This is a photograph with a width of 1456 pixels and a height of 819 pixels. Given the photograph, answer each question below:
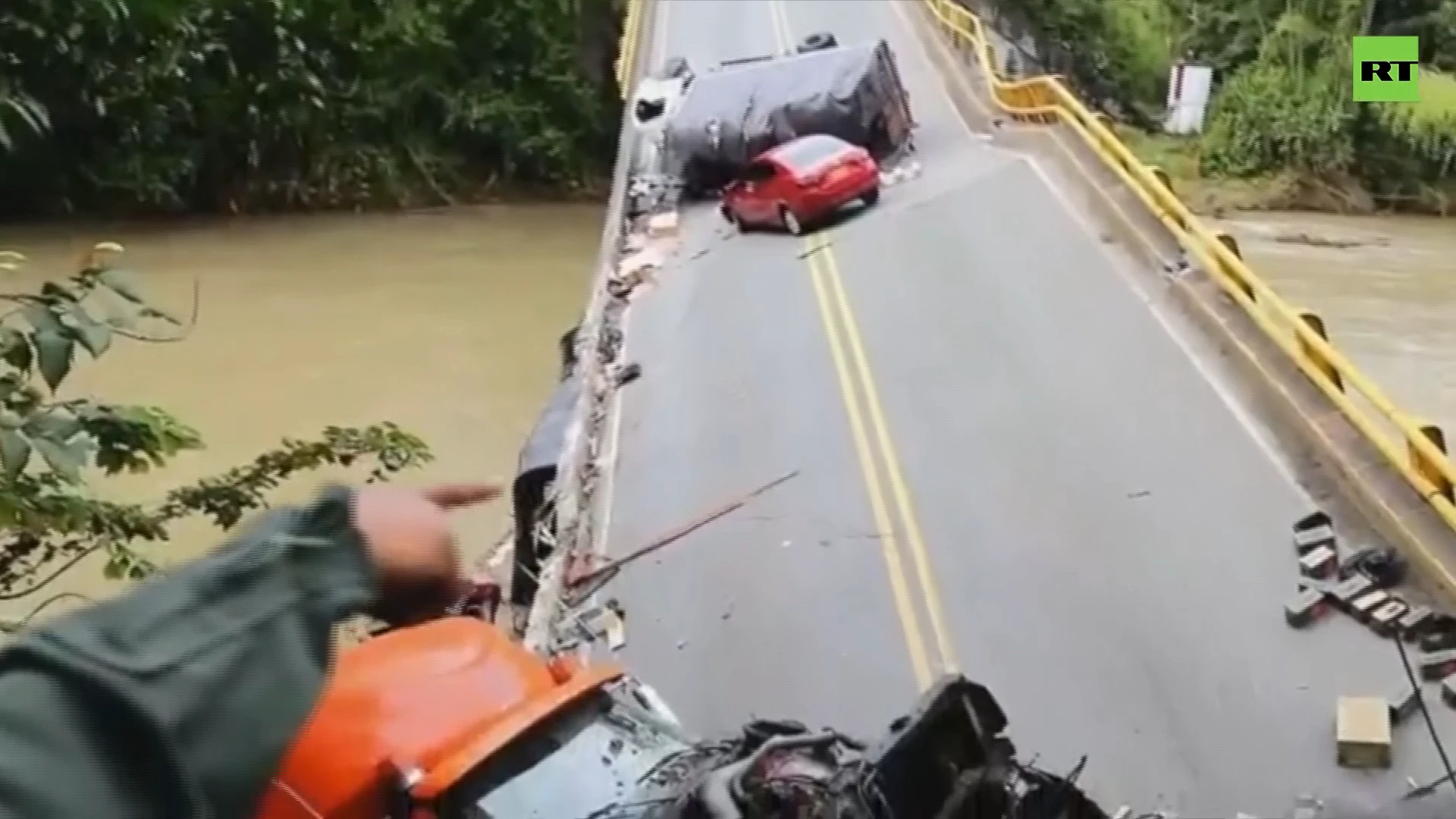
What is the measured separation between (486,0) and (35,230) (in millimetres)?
6104

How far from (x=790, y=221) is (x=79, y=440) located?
9805mm

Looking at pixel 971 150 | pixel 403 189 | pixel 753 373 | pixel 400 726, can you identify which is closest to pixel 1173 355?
pixel 753 373

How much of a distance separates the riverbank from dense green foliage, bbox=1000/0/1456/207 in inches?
3.5

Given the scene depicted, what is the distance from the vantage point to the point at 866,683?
6504 millimetres

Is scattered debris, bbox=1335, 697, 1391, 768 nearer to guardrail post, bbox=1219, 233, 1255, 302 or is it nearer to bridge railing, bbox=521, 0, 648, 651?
bridge railing, bbox=521, 0, 648, 651

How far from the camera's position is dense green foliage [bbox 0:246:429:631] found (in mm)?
3062

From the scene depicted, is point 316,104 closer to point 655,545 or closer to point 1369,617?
point 655,545

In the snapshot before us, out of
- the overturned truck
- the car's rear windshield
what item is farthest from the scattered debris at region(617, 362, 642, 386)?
the overturned truck

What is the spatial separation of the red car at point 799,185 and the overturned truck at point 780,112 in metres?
0.67

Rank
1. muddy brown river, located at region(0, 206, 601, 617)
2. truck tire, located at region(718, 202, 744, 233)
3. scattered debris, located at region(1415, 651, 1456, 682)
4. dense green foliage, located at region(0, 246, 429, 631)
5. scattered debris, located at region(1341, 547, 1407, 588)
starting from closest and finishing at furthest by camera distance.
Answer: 1. dense green foliage, located at region(0, 246, 429, 631)
2. scattered debris, located at region(1415, 651, 1456, 682)
3. scattered debris, located at region(1341, 547, 1407, 588)
4. truck tire, located at region(718, 202, 744, 233)
5. muddy brown river, located at region(0, 206, 601, 617)

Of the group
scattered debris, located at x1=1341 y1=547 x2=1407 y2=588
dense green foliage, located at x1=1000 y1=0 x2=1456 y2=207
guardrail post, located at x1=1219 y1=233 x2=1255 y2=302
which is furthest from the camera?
dense green foliage, located at x1=1000 y1=0 x2=1456 y2=207

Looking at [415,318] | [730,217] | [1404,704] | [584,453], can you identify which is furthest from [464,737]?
[415,318]

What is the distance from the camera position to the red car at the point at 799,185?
41.4 feet

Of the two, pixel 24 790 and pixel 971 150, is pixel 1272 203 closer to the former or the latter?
pixel 971 150
